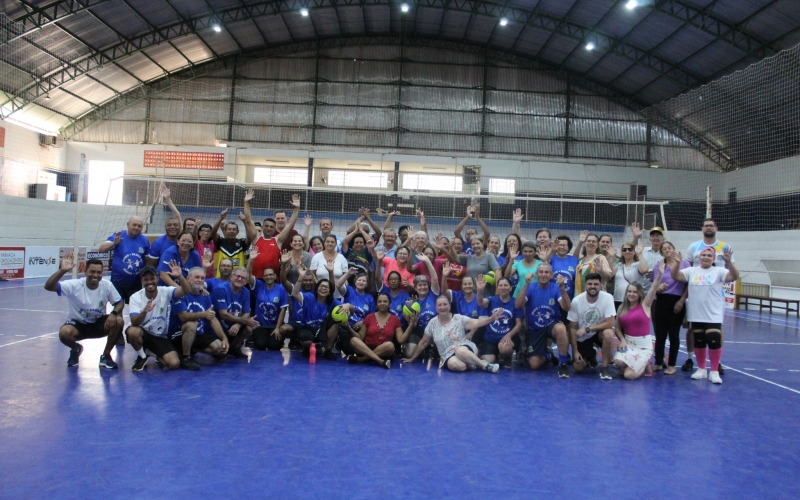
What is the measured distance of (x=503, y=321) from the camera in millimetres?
7070

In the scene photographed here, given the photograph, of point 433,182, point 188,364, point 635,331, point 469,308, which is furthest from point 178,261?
point 433,182

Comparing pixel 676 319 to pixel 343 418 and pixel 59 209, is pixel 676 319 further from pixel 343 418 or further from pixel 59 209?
pixel 59 209

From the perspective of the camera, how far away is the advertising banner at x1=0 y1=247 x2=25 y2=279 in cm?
Result: 1670

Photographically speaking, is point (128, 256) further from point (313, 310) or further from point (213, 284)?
point (313, 310)

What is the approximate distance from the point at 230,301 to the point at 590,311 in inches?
A: 192

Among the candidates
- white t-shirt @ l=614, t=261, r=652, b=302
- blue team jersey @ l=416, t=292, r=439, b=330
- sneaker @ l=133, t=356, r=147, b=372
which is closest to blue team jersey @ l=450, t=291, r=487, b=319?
blue team jersey @ l=416, t=292, r=439, b=330

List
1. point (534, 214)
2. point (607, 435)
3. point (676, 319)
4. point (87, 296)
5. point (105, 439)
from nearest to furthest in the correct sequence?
1. point (105, 439)
2. point (607, 435)
3. point (87, 296)
4. point (676, 319)
5. point (534, 214)

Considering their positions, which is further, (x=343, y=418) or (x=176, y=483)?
(x=343, y=418)

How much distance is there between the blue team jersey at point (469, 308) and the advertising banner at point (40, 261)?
55.7 feet

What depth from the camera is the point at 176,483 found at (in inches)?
132

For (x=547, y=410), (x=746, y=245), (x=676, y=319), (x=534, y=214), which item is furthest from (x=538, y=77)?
(x=547, y=410)

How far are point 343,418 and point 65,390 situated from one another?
3026 mm

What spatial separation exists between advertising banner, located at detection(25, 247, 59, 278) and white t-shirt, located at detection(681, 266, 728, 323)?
19.8m

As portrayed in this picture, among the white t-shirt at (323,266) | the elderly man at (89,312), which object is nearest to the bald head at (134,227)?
the elderly man at (89,312)
